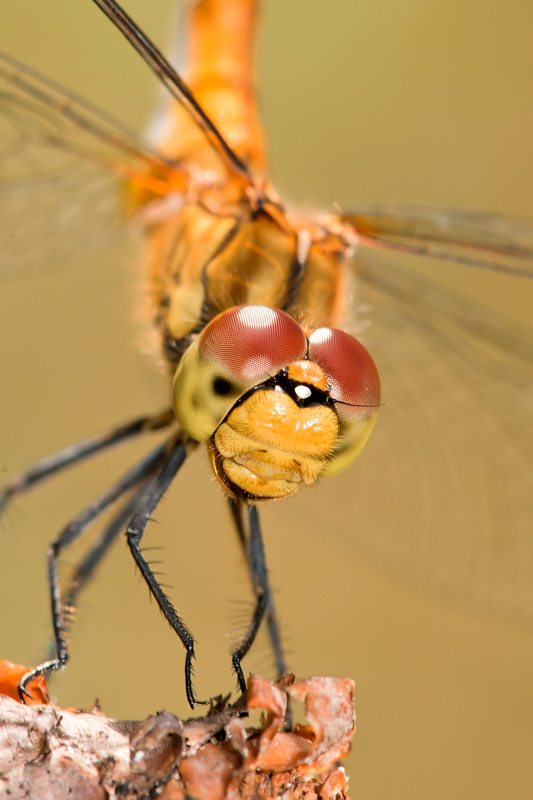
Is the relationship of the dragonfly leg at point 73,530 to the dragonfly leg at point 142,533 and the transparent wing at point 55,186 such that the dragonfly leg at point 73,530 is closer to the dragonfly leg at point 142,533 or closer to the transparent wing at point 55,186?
the dragonfly leg at point 142,533

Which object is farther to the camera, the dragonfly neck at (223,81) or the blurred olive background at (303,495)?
the blurred olive background at (303,495)

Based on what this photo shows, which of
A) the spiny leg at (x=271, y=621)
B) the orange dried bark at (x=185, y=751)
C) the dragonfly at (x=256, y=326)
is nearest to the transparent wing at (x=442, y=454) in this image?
the dragonfly at (x=256, y=326)

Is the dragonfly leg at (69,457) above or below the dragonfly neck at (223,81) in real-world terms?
below

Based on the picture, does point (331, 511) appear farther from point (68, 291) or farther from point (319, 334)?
point (68, 291)

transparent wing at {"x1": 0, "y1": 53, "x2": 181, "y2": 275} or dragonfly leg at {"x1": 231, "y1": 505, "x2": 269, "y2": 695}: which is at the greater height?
transparent wing at {"x1": 0, "y1": 53, "x2": 181, "y2": 275}

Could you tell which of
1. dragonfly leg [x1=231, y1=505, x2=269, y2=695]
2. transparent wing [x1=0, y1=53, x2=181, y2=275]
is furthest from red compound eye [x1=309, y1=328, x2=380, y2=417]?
transparent wing [x1=0, y1=53, x2=181, y2=275]

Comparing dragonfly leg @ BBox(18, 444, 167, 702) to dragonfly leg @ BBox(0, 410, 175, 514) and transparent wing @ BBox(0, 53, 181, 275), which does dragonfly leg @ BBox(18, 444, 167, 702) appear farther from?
transparent wing @ BBox(0, 53, 181, 275)
